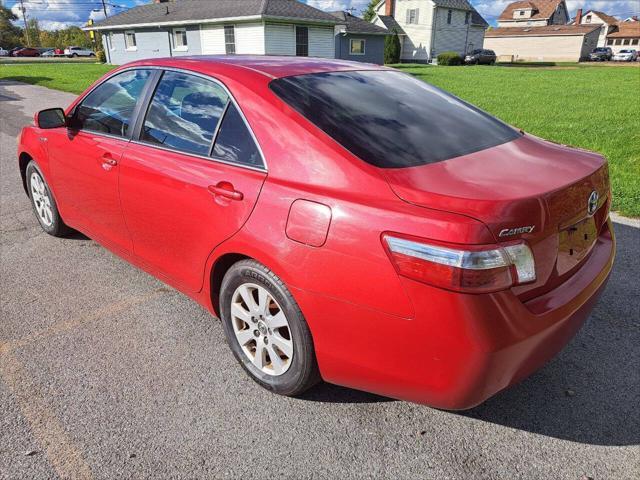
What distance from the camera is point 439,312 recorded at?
6.18 feet

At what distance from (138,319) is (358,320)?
1.86 m

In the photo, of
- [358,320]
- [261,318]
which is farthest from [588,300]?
[261,318]

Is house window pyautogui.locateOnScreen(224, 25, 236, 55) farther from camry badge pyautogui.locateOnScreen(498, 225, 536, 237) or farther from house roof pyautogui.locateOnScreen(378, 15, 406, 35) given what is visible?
camry badge pyautogui.locateOnScreen(498, 225, 536, 237)

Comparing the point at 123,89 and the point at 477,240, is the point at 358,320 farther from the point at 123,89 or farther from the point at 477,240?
the point at 123,89

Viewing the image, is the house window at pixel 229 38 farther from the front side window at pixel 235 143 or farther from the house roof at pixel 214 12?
the front side window at pixel 235 143

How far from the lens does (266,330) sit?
2572 mm

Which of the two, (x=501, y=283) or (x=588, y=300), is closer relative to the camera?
(x=501, y=283)

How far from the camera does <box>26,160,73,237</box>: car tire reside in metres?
4.43

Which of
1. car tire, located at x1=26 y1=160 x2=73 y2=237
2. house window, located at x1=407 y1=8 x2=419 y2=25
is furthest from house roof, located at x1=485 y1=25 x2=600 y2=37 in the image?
car tire, located at x1=26 y1=160 x2=73 y2=237

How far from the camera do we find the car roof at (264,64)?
281cm

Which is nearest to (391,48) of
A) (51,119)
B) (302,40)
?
(302,40)

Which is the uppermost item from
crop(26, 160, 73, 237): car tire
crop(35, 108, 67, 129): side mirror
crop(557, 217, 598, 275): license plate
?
crop(35, 108, 67, 129): side mirror

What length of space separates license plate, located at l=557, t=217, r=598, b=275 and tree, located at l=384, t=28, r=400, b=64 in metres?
42.2

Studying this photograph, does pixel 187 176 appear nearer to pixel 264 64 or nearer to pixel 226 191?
pixel 226 191
